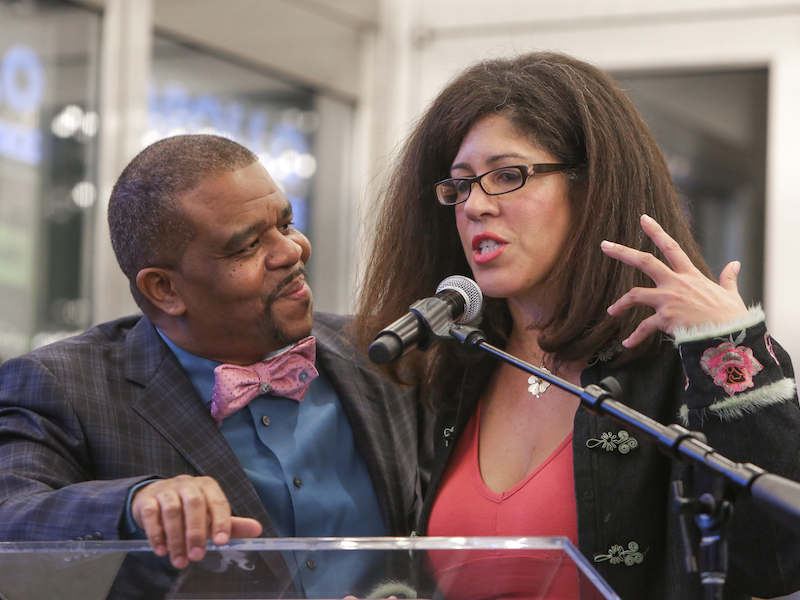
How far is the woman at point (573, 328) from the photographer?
1506mm

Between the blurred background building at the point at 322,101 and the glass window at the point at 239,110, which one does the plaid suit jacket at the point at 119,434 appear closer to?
the blurred background building at the point at 322,101

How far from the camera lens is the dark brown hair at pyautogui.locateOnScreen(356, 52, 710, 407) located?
1.88 metres

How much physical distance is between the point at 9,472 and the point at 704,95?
154 inches

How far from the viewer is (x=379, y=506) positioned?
219 centimetres

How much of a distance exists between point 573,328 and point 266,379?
0.76 meters

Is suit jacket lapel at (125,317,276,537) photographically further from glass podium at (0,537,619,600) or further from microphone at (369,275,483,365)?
microphone at (369,275,483,365)

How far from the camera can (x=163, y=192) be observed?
2264 mm

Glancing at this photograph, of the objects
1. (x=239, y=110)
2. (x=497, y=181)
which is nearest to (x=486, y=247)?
(x=497, y=181)

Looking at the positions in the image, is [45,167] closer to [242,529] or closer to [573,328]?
[573,328]

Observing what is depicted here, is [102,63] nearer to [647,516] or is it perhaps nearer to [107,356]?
[107,356]

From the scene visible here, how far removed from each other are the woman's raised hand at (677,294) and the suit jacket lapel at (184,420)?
35.8 inches

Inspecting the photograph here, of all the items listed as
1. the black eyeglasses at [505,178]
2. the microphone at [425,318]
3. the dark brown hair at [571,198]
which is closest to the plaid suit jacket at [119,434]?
the dark brown hair at [571,198]

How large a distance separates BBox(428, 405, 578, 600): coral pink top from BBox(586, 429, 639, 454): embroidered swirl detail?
0.09m

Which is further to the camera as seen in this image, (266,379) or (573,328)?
(266,379)
